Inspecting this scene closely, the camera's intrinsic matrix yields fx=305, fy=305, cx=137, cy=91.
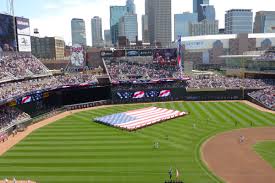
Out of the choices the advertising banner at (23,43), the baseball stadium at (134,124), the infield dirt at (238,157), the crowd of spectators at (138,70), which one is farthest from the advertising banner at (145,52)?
the infield dirt at (238,157)

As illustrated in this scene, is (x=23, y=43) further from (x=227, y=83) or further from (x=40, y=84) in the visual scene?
(x=227, y=83)

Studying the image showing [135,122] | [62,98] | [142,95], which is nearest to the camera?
[135,122]

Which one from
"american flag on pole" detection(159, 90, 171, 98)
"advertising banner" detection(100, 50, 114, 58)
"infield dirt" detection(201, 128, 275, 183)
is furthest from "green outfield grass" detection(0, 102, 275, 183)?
"advertising banner" detection(100, 50, 114, 58)

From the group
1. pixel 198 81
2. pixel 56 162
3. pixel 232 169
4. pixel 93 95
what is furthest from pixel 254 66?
pixel 56 162

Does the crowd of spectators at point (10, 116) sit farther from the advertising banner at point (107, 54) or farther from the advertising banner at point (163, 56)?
the advertising banner at point (163, 56)

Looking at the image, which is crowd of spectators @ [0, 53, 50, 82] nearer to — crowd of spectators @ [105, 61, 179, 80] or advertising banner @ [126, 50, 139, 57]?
crowd of spectators @ [105, 61, 179, 80]

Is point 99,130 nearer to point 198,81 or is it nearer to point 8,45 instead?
point 8,45

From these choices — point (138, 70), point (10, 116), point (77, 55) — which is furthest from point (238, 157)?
point (77, 55)
